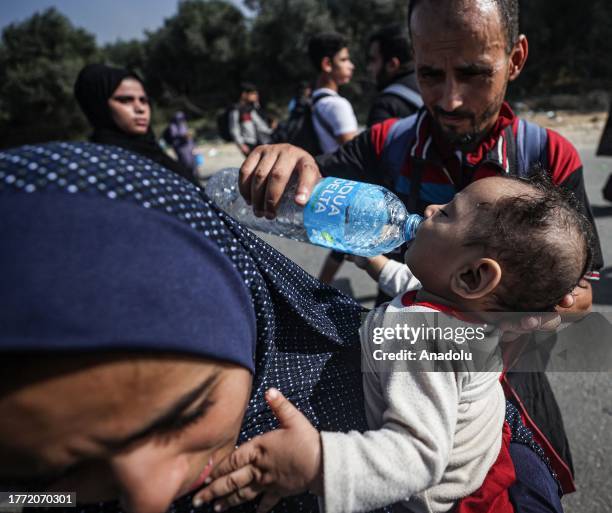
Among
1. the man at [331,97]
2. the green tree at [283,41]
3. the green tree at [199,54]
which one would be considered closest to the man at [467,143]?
the man at [331,97]

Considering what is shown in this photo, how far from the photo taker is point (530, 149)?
1619 mm

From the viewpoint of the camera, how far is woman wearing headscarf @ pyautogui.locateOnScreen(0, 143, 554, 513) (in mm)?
577

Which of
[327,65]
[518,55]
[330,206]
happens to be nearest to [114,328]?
[330,206]

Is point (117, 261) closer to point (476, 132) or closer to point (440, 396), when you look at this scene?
point (440, 396)

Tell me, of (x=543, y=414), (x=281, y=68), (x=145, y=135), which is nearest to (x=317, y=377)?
(x=543, y=414)

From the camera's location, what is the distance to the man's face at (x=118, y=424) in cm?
58

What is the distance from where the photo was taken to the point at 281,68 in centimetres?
2820

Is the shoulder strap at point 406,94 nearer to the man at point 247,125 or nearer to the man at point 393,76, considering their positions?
the man at point 393,76

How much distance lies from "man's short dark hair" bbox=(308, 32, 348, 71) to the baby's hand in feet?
13.6

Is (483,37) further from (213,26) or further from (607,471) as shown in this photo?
(213,26)

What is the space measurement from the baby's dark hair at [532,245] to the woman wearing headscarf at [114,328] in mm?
690

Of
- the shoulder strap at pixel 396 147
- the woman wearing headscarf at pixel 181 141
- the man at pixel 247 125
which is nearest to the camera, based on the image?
the shoulder strap at pixel 396 147

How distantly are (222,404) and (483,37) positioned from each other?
5.00 feet

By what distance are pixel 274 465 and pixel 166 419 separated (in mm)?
320
